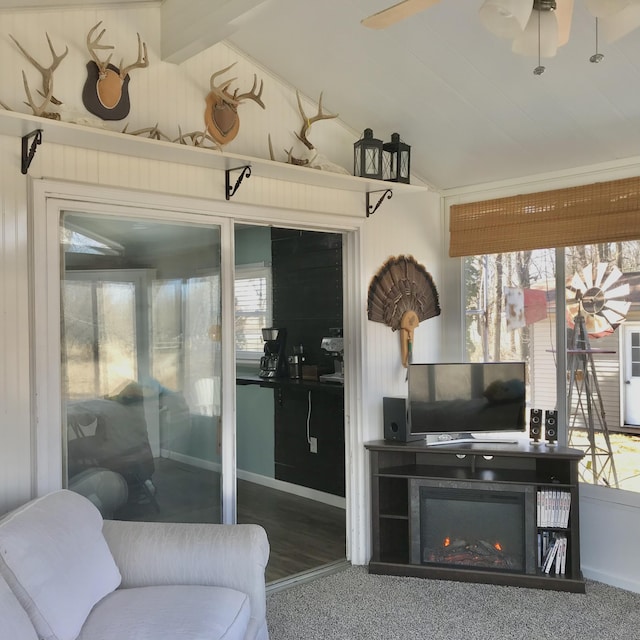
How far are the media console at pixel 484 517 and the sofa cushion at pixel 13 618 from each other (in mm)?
2227

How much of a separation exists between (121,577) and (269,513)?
8.39ft

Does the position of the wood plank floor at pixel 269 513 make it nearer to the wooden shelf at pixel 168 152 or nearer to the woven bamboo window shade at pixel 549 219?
the wooden shelf at pixel 168 152

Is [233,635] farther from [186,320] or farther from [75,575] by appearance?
[186,320]

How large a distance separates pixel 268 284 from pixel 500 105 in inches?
118

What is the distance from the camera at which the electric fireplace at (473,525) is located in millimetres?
3604

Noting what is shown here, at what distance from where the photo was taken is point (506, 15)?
6.13 ft

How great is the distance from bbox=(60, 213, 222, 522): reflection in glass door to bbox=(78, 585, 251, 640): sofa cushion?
751 millimetres

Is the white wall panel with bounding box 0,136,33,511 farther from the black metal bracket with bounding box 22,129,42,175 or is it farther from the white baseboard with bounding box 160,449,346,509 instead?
the white baseboard with bounding box 160,449,346,509

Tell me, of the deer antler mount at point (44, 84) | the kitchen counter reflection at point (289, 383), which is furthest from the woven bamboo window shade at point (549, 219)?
the deer antler mount at point (44, 84)

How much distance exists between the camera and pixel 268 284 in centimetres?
585

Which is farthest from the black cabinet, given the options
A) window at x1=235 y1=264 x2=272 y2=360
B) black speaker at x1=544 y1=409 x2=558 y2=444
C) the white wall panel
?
the white wall panel

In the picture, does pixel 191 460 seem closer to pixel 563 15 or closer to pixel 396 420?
pixel 396 420

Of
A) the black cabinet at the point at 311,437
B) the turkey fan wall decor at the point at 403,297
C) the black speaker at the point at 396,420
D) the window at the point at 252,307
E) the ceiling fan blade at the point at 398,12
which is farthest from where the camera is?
the window at the point at 252,307

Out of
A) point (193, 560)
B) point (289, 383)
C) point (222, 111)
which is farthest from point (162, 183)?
point (289, 383)
